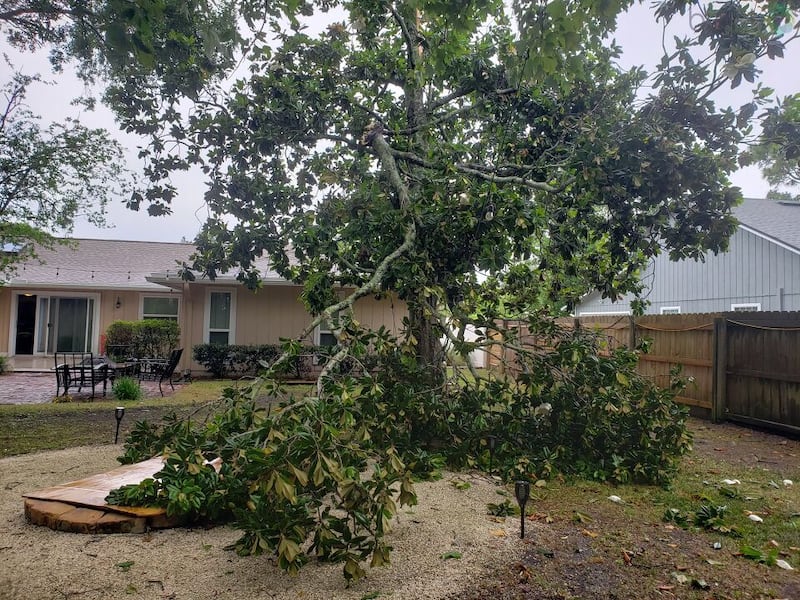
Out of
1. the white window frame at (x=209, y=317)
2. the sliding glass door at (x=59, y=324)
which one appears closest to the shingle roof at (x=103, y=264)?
the sliding glass door at (x=59, y=324)

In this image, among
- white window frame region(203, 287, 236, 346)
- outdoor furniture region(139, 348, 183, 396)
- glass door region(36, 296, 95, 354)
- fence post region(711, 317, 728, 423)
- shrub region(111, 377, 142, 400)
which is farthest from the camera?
glass door region(36, 296, 95, 354)

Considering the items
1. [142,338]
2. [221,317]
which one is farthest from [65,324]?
[221,317]

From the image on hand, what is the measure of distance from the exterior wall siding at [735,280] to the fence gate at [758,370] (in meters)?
2.62

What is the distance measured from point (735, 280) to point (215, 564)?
14.2 meters

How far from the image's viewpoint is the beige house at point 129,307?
12.4m

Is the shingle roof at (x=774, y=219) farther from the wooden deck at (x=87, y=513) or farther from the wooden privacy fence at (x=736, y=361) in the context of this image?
the wooden deck at (x=87, y=513)

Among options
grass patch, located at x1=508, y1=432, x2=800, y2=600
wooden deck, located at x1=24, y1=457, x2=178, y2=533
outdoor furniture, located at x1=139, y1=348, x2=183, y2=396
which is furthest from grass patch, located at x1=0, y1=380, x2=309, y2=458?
grass patch, located at x1=508, y1=432, x2=800, y2=600

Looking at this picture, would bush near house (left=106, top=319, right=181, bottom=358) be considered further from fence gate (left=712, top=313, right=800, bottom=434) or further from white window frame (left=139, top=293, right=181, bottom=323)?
fence gate (left=712, top=313, right=800, bottom=434)

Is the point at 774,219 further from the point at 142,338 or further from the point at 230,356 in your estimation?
the point at 142,338

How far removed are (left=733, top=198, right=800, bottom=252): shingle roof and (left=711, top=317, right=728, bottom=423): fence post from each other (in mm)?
5299

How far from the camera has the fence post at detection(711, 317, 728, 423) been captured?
25.2ft

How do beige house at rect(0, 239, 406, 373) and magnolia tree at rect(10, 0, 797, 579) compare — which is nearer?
magnolia tree at rect(10, 0, 797, 579)

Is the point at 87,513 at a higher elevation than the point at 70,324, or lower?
lower

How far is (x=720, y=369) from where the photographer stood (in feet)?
25.2
